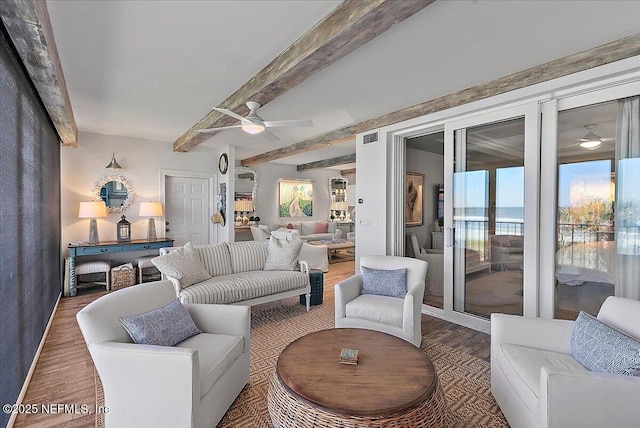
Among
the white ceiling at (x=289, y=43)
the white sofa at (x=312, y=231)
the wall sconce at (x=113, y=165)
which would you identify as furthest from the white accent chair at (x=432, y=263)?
the wall sconce at (x=113, y=165)

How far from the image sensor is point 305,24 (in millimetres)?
2166

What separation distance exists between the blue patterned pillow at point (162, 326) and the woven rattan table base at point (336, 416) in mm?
788

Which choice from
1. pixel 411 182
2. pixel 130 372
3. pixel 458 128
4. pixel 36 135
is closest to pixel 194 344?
pixel 130 372

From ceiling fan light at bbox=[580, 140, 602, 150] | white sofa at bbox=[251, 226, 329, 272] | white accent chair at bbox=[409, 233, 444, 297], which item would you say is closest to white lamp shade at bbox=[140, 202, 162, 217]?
white sofa at bbox=[251, 226, 329, 272]

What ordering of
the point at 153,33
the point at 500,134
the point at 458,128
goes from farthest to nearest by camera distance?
1. the point at 458,128
2. the point at 500,134
3. the point at 153,33

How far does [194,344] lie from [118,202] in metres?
4.65

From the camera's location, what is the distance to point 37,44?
1997 mm

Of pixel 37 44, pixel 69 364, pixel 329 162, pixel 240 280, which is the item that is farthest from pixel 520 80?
pixel 329 162

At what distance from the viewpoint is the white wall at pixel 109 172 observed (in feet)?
17.0

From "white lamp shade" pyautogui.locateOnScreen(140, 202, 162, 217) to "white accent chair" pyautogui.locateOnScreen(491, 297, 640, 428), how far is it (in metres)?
5.40

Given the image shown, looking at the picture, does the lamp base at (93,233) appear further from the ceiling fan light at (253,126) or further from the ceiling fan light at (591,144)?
the ceiling fan light at (591,144)

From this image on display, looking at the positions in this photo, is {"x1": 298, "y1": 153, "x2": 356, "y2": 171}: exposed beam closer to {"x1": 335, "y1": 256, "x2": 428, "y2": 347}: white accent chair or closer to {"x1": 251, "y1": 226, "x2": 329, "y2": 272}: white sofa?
{"x1": 251, "y1": 226, "x2": 329, "y2": 272}: white sofa

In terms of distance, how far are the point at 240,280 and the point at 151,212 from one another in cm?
299

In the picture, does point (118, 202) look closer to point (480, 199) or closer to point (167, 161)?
point (167, 161)
